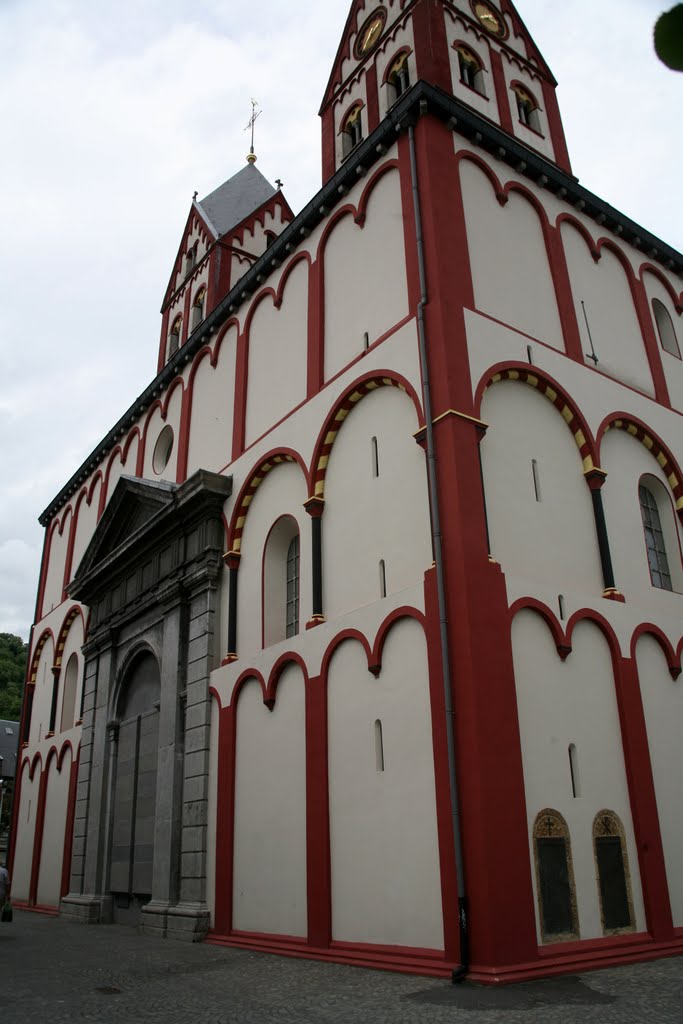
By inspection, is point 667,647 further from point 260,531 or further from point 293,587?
point 260,531

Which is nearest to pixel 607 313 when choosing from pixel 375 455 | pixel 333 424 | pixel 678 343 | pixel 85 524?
pixel 678 343

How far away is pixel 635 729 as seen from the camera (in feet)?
39.2

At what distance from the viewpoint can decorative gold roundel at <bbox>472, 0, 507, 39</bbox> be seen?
62.4 feet

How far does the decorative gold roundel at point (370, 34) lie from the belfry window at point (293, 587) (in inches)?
453

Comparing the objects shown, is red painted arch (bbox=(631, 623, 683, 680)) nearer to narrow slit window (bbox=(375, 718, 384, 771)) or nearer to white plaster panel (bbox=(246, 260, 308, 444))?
narrow slit window (bbox=(375, 718, 384, 771))

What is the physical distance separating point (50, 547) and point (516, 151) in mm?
20635

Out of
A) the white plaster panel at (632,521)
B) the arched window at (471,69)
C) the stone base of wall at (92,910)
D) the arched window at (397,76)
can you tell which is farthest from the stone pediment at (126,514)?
the arched window at (471,69)

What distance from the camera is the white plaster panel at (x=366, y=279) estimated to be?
1379cm

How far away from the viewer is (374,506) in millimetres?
12844

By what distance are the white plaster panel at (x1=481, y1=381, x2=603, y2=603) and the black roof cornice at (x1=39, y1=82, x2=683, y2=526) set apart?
15.1 feet

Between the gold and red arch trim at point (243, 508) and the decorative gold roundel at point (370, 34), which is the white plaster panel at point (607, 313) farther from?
the decorative gold roundel at point (370, 34)

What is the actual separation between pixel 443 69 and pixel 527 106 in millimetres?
2846

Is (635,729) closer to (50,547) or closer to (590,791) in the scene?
(590,791)

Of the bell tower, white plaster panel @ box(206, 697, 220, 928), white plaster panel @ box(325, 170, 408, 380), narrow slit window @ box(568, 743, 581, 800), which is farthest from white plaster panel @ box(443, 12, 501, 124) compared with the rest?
white plaster panel @ box(206, 697, 220, 928)
